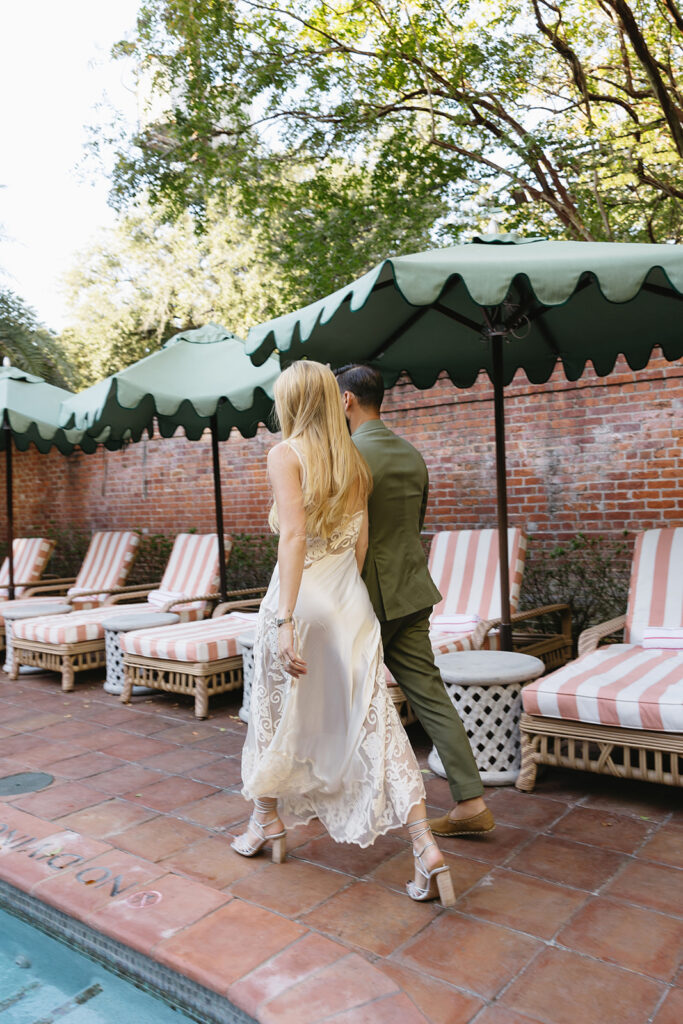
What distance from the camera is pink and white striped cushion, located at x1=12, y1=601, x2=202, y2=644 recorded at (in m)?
5.82

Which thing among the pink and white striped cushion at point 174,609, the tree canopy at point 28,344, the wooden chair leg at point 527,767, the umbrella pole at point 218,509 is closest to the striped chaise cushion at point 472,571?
the wooden chair leg at point 527,767

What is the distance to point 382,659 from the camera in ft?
8.75

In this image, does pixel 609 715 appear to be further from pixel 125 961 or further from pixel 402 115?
pixel 402 115

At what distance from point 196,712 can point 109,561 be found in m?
3.41

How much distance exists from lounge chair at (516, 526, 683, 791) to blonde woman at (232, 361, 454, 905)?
1.03 metres

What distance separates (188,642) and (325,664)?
99.8 inches

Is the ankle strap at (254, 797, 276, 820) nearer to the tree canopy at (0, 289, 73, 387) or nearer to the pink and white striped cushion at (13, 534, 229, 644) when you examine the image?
the pink and white striped cushion at (13, 534, 229, 644)

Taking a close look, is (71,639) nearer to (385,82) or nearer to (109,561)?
(109,561)

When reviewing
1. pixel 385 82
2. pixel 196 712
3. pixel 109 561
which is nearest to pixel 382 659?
pixel 196 712

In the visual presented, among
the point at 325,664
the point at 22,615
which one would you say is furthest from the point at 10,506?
the point at 325,664

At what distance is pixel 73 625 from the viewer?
231 inches

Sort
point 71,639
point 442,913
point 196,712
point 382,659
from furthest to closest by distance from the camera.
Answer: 1. point 71,639
2. point 196,712
3. point 382,659
4. point 442,913

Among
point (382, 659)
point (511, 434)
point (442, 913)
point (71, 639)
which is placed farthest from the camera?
point (511, 434)

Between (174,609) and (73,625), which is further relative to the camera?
(174,609)
